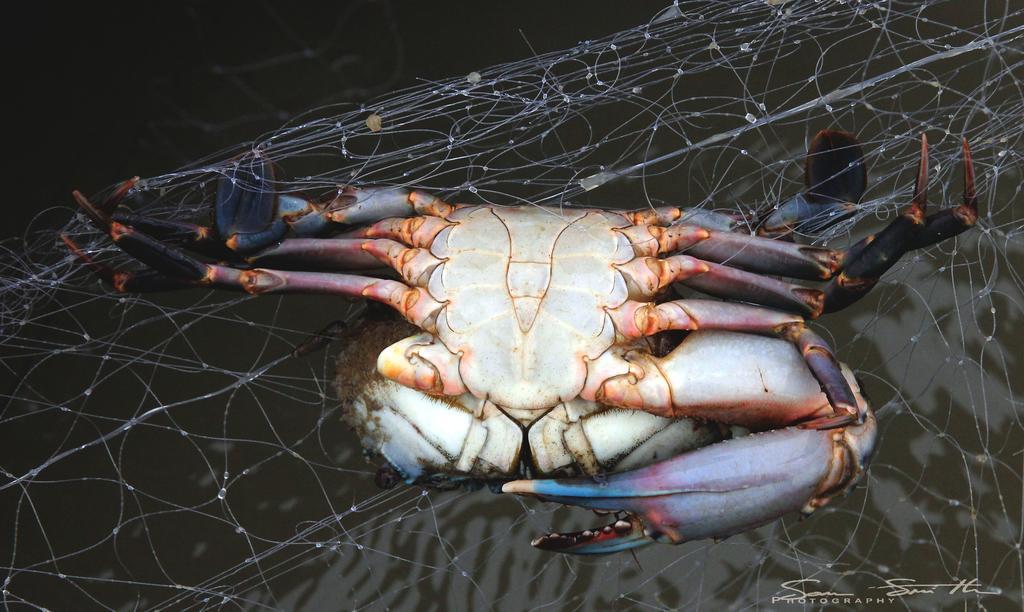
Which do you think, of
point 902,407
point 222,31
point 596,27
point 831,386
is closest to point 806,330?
point 831,386

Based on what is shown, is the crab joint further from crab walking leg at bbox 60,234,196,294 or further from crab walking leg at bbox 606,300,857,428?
crab walking leg at bbox 60,234,196,294

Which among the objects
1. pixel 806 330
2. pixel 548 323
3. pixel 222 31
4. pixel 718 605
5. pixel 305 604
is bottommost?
pixel 718 605

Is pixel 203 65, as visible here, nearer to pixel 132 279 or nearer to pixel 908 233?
pixel 132 279

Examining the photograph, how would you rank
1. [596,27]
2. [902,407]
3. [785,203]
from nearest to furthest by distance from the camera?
1. [785,203]
2. [902,407]
3. [596,27]

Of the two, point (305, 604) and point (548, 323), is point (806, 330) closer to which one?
point (548, 323)

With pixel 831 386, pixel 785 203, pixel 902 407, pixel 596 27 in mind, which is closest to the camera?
pixel 831 386

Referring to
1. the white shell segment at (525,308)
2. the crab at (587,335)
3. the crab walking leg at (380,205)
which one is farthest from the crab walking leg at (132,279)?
the white shell segment at (525,308)

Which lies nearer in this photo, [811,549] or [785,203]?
[785,203]

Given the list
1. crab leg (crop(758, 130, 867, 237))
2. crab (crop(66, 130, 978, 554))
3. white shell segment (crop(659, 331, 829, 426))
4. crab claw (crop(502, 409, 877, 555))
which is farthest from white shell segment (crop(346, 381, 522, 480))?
crab leg (crop(758, 130, 867, 237))
